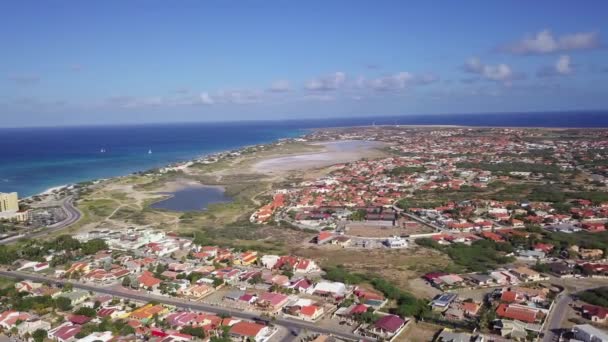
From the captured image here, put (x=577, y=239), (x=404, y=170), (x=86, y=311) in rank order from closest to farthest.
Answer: (x=86, y=311)
(x=577, y=239)
(x=404, y=170)

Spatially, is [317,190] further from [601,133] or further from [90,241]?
[601,133]

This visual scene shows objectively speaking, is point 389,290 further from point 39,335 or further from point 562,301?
point 39,335

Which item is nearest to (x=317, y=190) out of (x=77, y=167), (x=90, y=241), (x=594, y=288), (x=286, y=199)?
(x=286, y=199)

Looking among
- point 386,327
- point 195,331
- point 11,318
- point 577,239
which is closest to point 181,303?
point 195,331

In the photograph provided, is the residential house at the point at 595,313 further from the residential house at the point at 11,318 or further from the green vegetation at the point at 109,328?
the residential house at the point at 11,318

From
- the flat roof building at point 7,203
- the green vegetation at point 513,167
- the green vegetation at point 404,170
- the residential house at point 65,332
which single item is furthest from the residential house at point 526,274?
the flat roof building at point 7,203

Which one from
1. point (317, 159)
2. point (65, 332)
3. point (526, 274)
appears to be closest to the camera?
point (65, 332)
